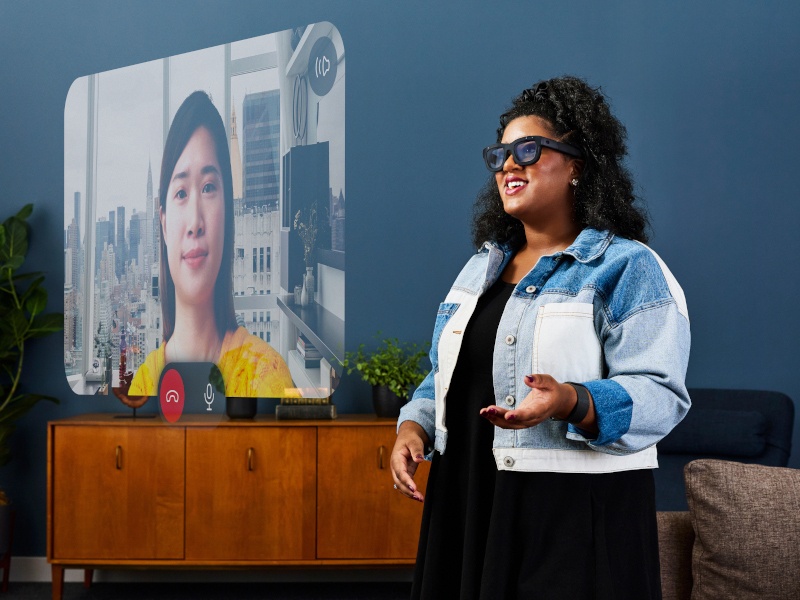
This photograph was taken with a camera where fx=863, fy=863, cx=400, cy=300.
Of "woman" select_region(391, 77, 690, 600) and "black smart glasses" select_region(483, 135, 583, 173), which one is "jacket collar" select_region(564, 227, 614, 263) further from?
"black smart glasses" select_region(483, 135, 583, 173)

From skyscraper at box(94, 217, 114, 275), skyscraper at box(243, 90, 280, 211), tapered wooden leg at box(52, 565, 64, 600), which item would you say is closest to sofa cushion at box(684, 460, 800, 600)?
skyscraper at box(243, 90, 280, 211)

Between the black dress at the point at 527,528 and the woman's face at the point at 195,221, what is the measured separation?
4.09ft

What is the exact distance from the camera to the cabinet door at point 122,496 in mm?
3457

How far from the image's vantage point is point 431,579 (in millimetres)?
1353

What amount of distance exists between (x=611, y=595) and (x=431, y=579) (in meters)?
0.30

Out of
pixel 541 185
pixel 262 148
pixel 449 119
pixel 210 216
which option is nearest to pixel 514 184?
pixel 541 185

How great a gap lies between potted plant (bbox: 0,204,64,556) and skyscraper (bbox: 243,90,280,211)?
159 centimetres

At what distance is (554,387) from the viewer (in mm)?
1069

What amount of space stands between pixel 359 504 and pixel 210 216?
1543 mm

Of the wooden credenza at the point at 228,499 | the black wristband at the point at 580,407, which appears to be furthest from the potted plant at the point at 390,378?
the black wristband at the point at 580,407

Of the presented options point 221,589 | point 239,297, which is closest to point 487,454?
point 239,297

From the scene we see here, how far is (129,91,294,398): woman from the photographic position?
7.84 ft

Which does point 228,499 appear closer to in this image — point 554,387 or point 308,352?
point 308,352

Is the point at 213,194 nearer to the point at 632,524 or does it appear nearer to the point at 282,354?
the point at 282,354
